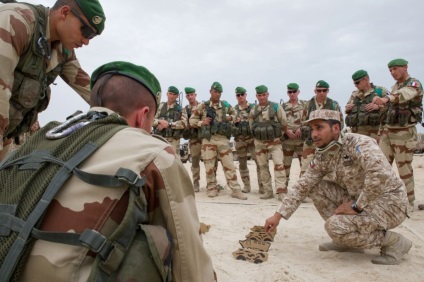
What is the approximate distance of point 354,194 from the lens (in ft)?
11.4

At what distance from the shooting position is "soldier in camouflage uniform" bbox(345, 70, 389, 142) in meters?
6.21

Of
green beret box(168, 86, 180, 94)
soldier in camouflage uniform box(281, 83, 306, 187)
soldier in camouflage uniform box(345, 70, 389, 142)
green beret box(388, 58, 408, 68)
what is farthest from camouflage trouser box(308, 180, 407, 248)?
green beret box(168, 86, 180, 94)

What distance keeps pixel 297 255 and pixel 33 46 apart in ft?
9.21

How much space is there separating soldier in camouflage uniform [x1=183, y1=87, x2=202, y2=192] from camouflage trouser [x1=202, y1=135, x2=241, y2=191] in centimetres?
64

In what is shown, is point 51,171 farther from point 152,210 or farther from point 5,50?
point 5,50

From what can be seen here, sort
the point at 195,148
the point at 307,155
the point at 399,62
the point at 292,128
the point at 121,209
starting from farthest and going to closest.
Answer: the point at 195,148 → the point at 292,128 → the point at 307,155 → the point at 399,62 → the point at 121,209

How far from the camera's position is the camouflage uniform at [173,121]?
7.68 m

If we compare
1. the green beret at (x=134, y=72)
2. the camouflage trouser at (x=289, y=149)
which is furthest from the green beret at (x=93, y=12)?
the camouflage trouser at (x=289, y=149)

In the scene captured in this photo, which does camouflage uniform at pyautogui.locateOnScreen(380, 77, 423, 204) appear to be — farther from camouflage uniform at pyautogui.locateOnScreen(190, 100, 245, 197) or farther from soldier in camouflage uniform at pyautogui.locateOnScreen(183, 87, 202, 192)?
soldier in camouflage uniform at pyautogui.locateOnScreen(183, 87, 202, 192)

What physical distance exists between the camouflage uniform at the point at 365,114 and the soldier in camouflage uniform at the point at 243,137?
202cm

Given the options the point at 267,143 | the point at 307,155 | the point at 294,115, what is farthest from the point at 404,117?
the point at 294,115

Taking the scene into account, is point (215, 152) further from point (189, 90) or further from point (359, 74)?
point (359, 74)

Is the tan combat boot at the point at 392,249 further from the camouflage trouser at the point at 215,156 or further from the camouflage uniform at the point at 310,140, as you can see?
the camouflage trouser at the point at 215,156

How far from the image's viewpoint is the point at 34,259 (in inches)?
A: 41.2
